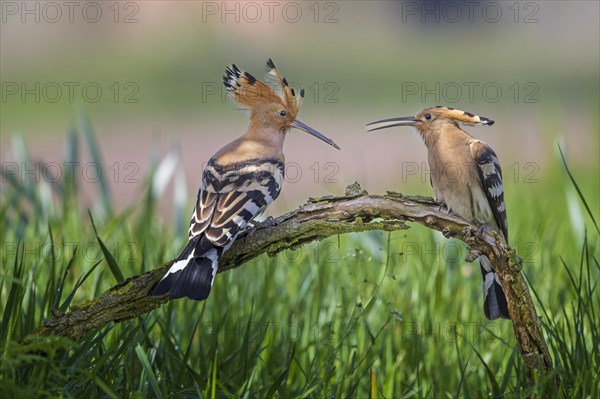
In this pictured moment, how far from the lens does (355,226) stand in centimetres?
237

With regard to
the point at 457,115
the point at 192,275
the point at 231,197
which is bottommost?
the point at 192,275

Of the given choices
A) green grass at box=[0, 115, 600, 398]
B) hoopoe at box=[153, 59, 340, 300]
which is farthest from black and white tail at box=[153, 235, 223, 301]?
green grass at box=[0, 115, 600, 398]

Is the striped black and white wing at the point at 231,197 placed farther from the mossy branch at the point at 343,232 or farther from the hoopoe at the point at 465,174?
the hoopoe at the point at 465,174

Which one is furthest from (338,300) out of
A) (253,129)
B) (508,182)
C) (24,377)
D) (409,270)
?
(508,182)

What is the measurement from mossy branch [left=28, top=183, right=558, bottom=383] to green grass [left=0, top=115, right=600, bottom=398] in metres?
0.06

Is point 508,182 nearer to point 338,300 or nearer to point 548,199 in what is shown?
point 548,199

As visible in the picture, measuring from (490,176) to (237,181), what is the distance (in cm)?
81

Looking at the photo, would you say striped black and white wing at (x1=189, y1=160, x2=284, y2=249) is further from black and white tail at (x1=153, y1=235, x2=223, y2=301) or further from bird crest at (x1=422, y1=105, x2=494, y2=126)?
bird crest at (x1=422, y1=105, x2=494, y2=126)

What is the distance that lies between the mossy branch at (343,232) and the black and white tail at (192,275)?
0.06 m

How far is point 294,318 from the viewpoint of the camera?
3.33 meters

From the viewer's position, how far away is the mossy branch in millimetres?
2322

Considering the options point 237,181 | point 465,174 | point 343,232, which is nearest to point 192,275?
point 343,232

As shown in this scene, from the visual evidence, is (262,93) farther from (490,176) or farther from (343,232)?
(343,232)

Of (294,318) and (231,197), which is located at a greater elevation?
(231,197)
